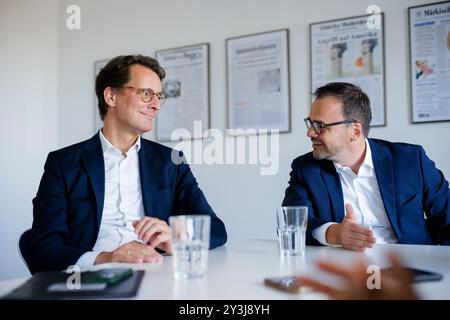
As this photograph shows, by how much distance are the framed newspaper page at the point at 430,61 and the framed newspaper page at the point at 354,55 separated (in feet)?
0.56

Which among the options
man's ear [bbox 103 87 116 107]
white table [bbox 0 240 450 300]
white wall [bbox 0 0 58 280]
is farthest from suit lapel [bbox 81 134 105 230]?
white wall [bbox 0 0 58 280]

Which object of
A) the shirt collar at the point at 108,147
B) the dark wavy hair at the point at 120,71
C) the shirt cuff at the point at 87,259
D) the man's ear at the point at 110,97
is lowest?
the shirt cuff at the point at 87,259

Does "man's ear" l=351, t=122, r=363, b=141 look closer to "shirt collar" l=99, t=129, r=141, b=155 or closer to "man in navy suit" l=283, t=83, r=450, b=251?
Result: "man in navy suit" l=283, t=83, r=450, b=251

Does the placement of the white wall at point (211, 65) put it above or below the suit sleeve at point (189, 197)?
above

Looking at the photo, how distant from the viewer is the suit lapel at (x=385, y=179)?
1.67 metres

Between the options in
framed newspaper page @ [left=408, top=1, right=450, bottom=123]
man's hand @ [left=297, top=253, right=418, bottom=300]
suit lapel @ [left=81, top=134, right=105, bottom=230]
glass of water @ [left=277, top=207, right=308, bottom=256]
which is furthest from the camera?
framed newspaper page @ [left=408, top=1, right=450, bottom=123]

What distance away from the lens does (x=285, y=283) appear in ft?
2.66

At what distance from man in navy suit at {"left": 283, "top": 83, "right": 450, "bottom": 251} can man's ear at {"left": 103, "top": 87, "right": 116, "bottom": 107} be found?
853 mm

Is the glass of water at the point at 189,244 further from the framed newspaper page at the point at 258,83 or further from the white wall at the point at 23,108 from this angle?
the white wall at the point at 23,108

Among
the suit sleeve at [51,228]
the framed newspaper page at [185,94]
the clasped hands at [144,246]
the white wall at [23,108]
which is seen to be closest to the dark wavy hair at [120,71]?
the suit sleeve at [51,228]

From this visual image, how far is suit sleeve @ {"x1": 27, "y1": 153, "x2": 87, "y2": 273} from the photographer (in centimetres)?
131

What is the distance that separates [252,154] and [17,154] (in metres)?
2.07

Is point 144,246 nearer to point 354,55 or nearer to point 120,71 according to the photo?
point 120,71

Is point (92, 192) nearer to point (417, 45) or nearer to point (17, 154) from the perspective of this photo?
point (417, 45)
